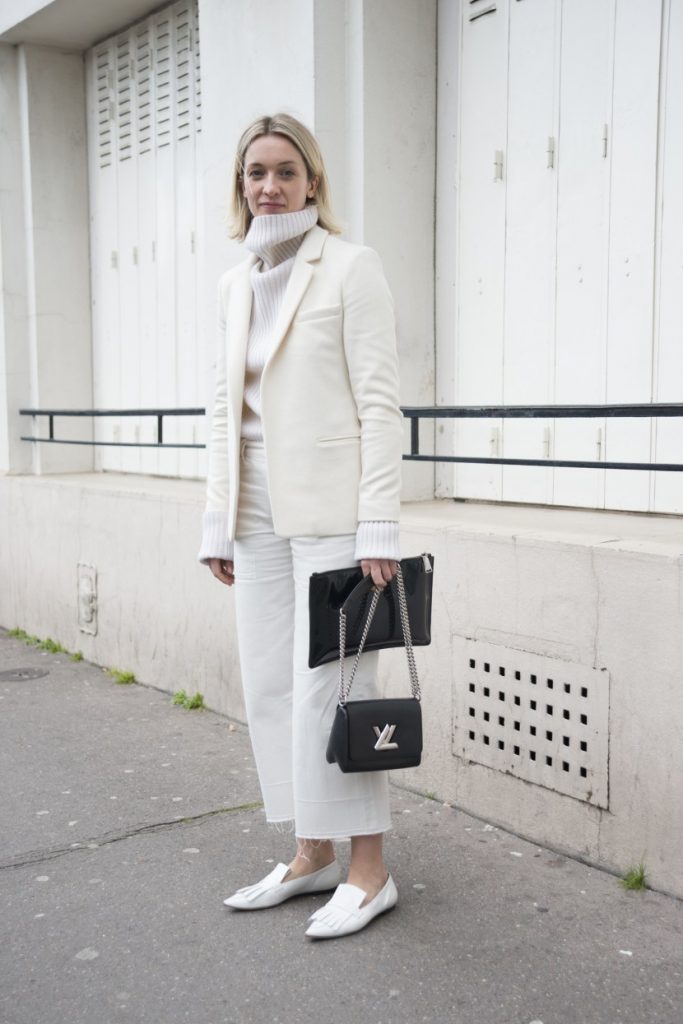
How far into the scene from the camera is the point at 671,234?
4.19 metres

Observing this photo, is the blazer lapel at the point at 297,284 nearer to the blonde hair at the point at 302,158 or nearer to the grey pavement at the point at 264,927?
the blonde hair at the point at 302,158

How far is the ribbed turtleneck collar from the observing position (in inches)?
120

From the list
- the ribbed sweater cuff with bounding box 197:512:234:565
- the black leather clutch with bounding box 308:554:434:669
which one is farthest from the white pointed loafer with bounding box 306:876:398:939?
the ribbed sweater cuff with bounding box 197:512:234:565

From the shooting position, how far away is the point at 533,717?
12.3ft

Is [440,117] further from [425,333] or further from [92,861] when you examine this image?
[92,861]

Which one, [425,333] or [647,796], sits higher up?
[425,333]

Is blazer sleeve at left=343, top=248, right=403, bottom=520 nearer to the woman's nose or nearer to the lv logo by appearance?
the woman's nose

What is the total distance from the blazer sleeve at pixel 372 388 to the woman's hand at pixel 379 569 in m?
0.12

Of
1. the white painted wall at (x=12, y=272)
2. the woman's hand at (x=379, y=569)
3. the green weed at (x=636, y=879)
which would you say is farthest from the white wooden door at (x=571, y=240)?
the white painted wall at (x=12, y=272)

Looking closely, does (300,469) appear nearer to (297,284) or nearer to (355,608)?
(355,608)

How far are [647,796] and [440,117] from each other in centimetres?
331

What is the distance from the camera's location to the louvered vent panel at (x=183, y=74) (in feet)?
22.2

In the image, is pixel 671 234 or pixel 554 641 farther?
pixel 671 234

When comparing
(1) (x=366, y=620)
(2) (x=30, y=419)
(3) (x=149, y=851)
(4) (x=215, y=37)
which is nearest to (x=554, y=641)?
(1) (x=366, y=620)
